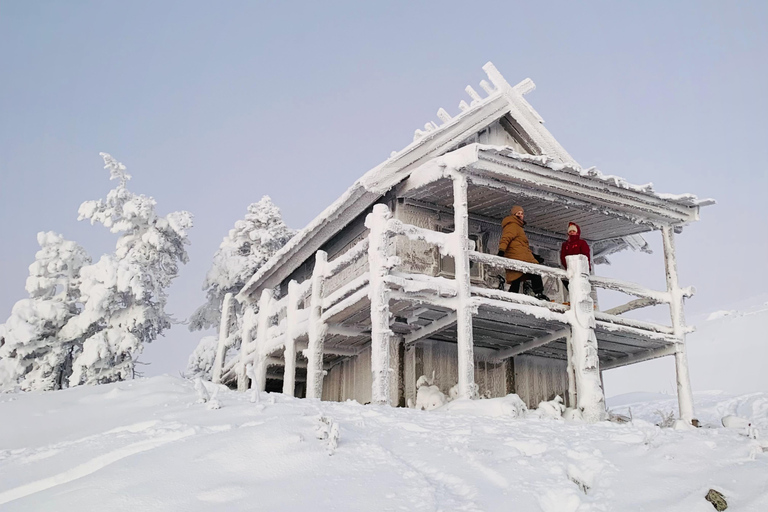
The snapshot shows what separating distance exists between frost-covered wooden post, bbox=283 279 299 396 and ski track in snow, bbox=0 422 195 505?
8.43 m

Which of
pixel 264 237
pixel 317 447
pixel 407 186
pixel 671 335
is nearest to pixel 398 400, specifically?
pixel 407 186

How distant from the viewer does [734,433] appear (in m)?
7.64

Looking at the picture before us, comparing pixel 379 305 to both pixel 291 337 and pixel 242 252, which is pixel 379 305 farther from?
pixel 242 252

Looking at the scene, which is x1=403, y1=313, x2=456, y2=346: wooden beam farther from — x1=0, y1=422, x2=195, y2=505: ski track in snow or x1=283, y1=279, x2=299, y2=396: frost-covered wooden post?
x1=0, y1=422, x2=195, y2=505: ski track in snow

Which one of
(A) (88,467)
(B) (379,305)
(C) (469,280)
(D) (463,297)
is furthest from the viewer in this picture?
(C) (469,280)

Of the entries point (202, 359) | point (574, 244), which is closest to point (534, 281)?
point (574, 244)

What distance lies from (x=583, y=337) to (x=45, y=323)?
13824 millimetres

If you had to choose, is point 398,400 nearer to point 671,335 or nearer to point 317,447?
point 671,335

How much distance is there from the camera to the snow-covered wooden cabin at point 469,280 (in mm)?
12336

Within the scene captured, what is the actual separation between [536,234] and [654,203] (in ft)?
8.76

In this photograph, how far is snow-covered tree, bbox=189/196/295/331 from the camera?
25703 millimetres

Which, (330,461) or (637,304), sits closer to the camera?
(330,461)

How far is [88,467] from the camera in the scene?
5.48m

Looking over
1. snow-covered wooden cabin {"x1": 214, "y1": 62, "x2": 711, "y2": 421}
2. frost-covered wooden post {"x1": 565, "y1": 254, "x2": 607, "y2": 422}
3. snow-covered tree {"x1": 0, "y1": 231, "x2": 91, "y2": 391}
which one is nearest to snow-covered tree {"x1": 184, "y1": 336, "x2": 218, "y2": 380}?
snow-covered tree {"x1": 0, "y1": 231, "x2": 91, "y2": 391}
